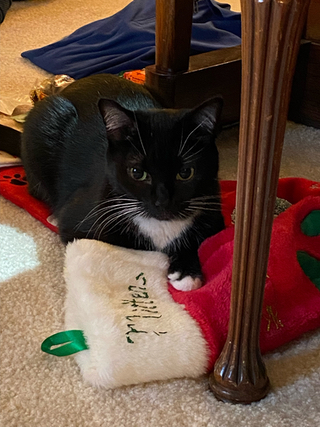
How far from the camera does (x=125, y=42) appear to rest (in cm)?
216

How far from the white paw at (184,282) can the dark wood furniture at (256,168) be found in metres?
0.19

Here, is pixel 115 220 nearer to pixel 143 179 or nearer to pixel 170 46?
pixel 143 179

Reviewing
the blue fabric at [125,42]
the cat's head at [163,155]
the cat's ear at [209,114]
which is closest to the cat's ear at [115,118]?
the cat's head at [163,155]

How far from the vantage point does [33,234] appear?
3.82ft

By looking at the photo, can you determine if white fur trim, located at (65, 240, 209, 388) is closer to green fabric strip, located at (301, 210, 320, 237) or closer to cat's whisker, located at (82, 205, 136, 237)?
cat's whisker, located at (82, 205, 136, 237)

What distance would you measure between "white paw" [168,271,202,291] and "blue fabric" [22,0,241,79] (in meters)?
1.19

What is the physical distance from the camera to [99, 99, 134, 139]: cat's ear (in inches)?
35.1

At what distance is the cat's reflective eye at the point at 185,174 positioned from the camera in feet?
2.94

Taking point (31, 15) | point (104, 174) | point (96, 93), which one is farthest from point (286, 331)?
point (31, 15)

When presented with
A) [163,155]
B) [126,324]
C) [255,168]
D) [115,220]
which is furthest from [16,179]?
[255,168]

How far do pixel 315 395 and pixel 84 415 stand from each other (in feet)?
1.12

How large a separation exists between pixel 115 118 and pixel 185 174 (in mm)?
164

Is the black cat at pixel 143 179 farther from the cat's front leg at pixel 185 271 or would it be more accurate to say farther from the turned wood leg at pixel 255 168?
the turned wood leg at pixel 255 168

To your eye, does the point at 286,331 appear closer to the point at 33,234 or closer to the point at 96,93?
the point at 33,234
